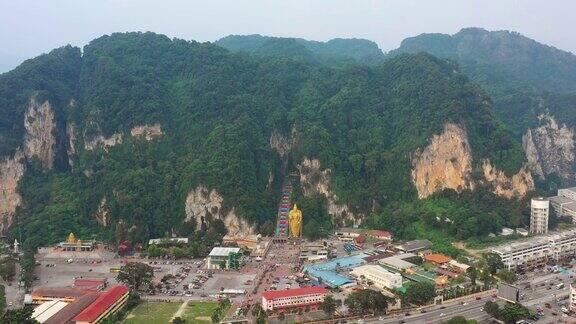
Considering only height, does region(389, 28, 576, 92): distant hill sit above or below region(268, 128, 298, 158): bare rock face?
above

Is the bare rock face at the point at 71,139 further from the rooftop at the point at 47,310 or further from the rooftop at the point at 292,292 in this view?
the rooftop at the point at 292,292

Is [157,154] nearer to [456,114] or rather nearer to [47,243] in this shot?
[47,243]

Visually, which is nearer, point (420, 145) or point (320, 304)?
point (320, 304)

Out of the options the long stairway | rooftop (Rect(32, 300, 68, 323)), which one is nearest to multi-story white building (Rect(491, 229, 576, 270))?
the long stairway

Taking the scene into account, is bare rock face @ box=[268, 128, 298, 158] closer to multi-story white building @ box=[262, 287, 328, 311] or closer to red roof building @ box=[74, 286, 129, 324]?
multi-story white building @ box=[262, 287, 328, 311]

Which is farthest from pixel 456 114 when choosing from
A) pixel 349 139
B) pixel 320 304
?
pixel 320 304

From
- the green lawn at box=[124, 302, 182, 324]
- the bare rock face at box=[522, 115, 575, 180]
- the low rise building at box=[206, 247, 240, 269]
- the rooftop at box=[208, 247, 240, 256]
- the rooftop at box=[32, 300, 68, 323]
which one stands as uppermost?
the bare rock face at box=[522, 115, 575, 180]
